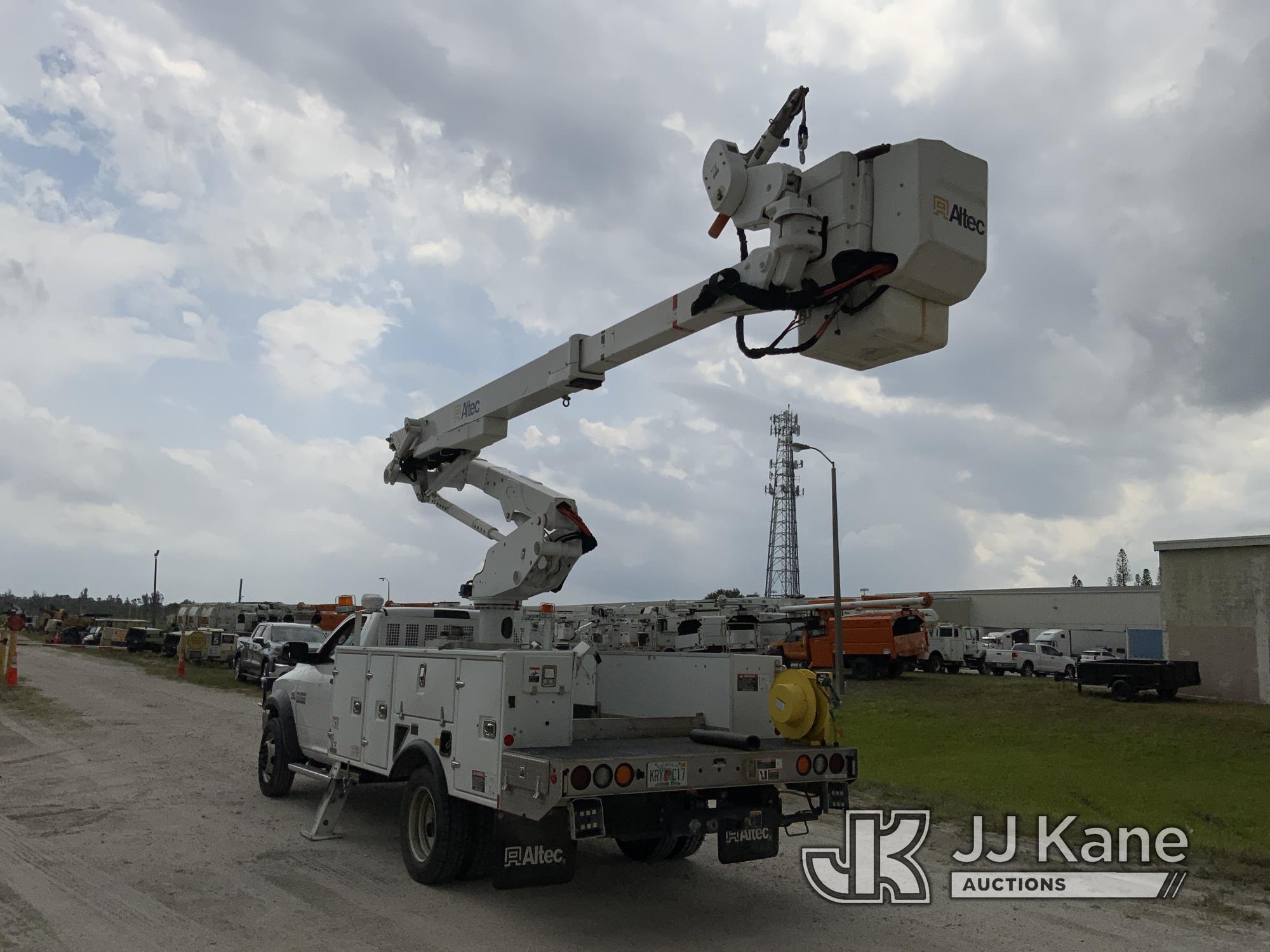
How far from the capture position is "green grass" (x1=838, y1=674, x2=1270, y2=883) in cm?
1034

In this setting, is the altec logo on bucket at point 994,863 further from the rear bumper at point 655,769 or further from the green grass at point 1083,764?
the rear bumper at point 655,769

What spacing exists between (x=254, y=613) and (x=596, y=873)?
34880mm

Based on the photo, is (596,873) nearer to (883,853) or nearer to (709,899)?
(709,899)

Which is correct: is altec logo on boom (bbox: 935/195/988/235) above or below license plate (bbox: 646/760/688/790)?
above

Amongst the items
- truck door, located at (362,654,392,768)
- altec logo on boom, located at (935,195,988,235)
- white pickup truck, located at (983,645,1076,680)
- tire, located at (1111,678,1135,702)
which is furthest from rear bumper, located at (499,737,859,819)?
white pickup truck, located at (983,645,1076,680)

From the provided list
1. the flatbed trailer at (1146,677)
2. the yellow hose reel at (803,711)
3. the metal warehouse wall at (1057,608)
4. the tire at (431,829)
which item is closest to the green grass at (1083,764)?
the flatbed trailer at (1146,677)

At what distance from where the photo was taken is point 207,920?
631 centimetres

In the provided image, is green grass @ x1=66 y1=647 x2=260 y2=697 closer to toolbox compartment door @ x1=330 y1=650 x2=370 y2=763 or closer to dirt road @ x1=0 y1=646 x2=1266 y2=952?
dirt road @ x1=0 y1=646 x2=1266 y2=952

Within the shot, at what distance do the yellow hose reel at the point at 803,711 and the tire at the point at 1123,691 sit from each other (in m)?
22.3

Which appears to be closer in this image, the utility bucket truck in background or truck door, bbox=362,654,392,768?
the utility bucket truck in background

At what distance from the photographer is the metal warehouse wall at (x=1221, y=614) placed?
88.9ft

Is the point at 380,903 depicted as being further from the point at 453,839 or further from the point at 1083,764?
the point at 1083,764

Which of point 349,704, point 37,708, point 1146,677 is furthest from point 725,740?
point 1146,677

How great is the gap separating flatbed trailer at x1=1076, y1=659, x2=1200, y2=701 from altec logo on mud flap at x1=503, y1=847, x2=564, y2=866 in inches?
959
